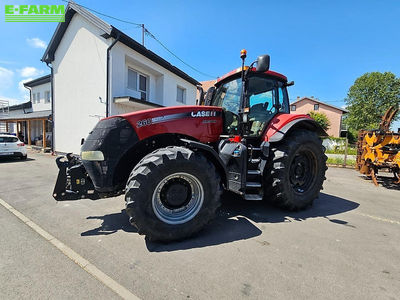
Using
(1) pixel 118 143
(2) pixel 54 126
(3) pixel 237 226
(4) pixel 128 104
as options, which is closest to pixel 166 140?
(1) pixel 118 143

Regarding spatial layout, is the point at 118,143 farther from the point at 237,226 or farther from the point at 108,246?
the point at 237,226

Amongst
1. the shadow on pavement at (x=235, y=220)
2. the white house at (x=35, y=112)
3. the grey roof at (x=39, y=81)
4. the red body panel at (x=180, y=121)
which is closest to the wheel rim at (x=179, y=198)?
the shadow on pavement at (x=235, y=220)

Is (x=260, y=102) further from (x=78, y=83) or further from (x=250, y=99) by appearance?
(x=78, y=83)

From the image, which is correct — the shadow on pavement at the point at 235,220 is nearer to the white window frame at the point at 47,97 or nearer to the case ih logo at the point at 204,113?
the case ih logo at the point at 204,113

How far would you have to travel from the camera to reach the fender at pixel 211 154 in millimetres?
2750

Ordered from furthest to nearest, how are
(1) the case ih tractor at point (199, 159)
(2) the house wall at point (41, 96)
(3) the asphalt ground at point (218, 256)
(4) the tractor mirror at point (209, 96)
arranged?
(2) the house wall at point (41, 96), (4) the tractor mirror at point (209, 96), (1) the case ih tractor at point (199, 159), (3) the asphalt ground at point (218, 256)

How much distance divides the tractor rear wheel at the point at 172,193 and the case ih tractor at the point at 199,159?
12mm

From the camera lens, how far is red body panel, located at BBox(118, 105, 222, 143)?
2.88m

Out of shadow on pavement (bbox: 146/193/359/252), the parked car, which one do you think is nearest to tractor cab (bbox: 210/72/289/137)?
shadow on pavement (bbox: 146/193/359/252)

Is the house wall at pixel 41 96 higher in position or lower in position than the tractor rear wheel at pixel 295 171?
higher

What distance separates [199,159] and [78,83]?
430 inches

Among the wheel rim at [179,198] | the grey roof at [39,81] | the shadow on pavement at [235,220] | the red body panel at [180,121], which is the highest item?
the grey roof at [39,81]

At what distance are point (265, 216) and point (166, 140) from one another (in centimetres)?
224

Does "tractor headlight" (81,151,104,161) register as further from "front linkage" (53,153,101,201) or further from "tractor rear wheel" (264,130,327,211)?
"tractor rear wheel" (264,130,327,211)
